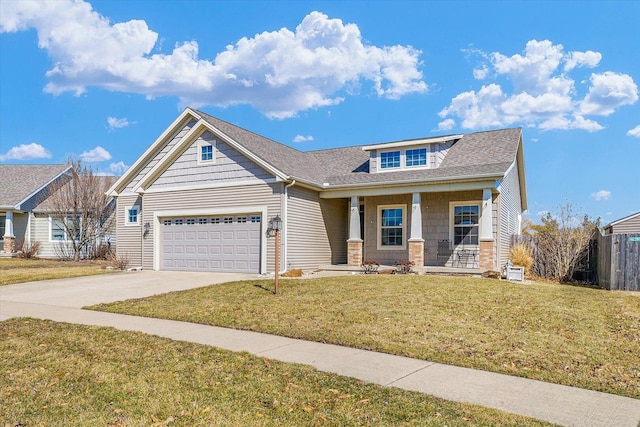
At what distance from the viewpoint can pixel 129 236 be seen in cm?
2103

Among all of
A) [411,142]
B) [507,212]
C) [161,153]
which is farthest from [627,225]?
[161,153]

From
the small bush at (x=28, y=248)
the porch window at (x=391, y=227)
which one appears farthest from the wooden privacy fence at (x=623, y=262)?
the small bush at (x=28, y=248)

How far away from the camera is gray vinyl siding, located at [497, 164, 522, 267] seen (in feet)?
56.9

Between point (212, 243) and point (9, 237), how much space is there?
1802 centimetres

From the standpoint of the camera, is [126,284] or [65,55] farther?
[65,55]

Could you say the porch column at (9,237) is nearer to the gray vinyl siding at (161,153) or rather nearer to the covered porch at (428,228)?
the gray vinyl siding at (161,153)

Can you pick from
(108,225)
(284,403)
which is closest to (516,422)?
(284,403)

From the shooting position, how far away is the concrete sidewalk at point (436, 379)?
455cm

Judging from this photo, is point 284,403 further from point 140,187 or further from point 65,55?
point 65,55

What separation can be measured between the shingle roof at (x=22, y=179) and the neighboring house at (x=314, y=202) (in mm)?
A: 13129

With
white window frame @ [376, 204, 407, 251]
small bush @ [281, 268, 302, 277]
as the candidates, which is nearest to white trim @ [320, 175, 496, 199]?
white window frame @ [376, 204, 407, 251]

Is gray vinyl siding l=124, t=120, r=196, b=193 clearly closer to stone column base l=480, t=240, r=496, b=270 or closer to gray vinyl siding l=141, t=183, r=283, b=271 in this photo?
gray vinyl siding l=141, t=183, r=283, b=271

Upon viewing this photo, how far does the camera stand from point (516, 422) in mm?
Answer: 4195

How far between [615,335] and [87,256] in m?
27.9
